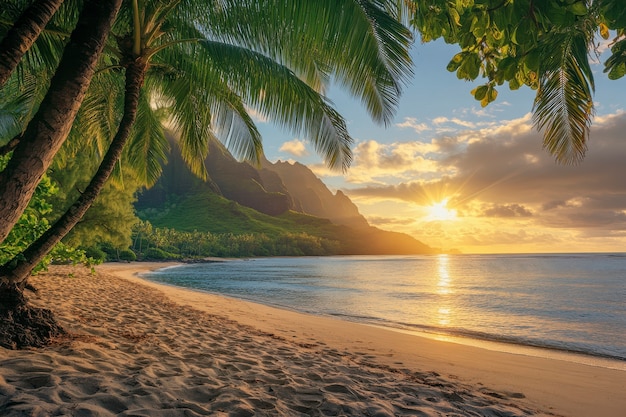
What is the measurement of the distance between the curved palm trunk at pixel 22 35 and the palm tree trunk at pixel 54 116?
0.38m

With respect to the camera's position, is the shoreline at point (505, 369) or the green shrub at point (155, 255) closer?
the shoreline at point (505, 369)

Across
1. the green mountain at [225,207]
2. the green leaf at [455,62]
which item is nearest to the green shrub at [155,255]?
the green mountain at [225,207]

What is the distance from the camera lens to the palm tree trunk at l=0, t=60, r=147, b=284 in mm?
5145

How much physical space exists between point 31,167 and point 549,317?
17.8m

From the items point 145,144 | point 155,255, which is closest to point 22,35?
point 145,144

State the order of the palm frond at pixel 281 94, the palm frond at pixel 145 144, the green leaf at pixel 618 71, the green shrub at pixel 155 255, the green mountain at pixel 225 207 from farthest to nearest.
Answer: the green mountain at pixel 225 207 → the green shrub at pixel 155 255 → the palm frond at pixel 145 144 → the palm frond at pixel 281 94 → the green leaf at pixel 618 71

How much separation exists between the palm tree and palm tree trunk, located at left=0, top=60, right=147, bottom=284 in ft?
0.05

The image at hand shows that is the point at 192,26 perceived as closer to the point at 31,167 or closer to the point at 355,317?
the point at 31,167

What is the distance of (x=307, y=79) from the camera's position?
8242 millimetres

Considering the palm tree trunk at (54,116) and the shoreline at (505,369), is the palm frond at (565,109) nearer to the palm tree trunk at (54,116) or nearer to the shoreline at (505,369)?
the shoreline at (505,369)

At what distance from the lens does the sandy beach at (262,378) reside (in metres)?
3.19

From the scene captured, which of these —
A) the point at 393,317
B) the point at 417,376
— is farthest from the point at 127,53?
the point at 393,317

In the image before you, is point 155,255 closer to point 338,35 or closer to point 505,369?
point 505,369

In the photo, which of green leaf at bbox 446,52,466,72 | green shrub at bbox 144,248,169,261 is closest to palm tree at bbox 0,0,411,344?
green leaf at bbox 446,52,466,72
